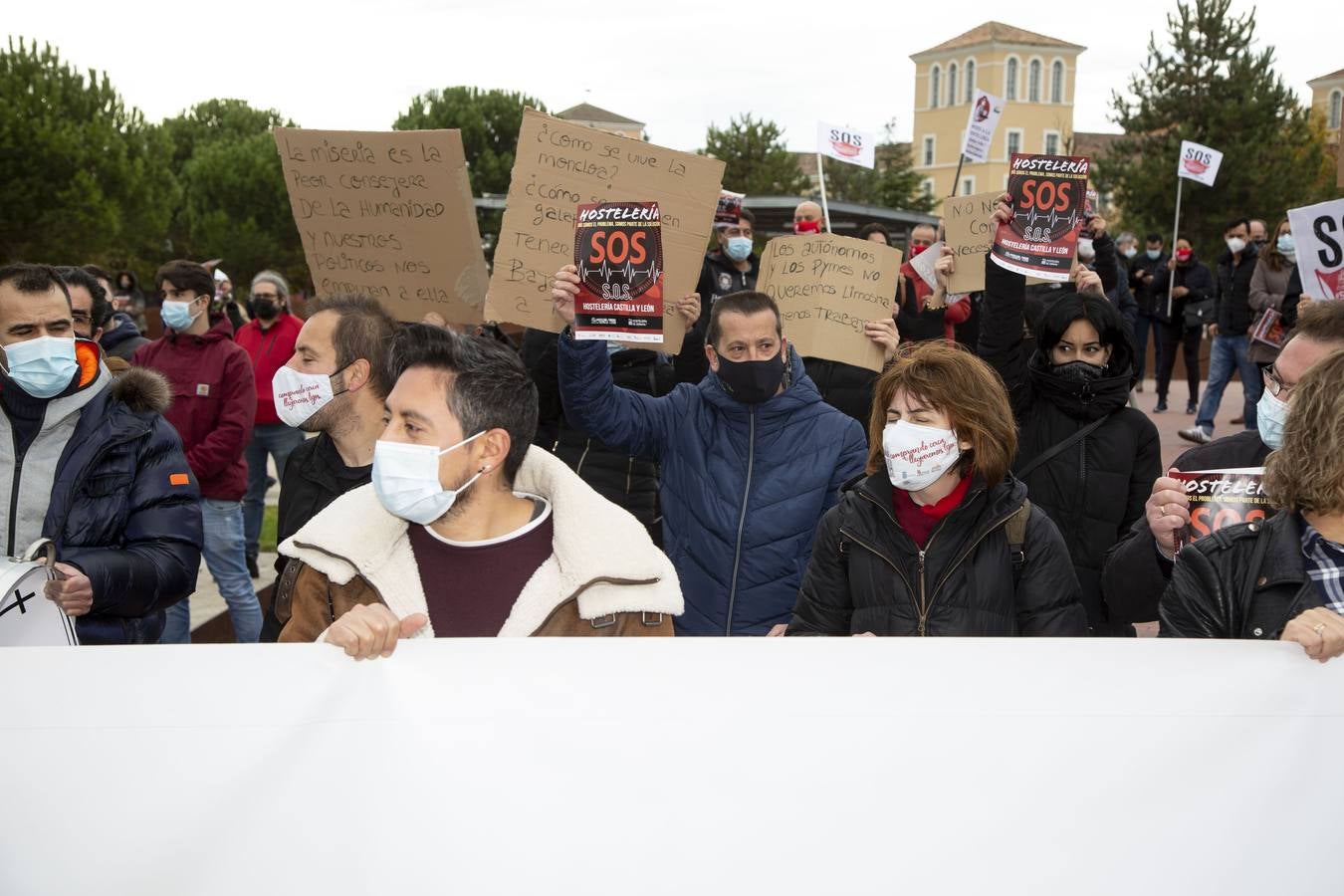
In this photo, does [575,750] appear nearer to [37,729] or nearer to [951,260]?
[37,729]

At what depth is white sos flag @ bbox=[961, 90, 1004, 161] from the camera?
700cm

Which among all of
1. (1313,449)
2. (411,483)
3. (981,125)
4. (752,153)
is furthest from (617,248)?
(752,153)

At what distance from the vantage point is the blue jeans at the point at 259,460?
24.3ft

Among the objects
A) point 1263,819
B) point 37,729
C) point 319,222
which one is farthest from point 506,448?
point 319,222

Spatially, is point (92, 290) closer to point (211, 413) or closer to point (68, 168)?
point (211, 413)

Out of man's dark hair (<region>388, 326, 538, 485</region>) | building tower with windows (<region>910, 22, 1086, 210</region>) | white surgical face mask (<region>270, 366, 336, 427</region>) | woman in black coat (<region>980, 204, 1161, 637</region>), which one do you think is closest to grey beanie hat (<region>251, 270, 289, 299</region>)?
white surgical face mask (<region>270, 366, 336, 427</region>)

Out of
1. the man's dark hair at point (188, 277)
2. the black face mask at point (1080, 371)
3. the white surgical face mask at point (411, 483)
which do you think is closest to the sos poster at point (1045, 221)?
the black face mask at point (1080, 371)

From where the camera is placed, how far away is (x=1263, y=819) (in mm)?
2158

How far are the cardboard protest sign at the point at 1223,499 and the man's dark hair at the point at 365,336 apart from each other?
82.5 inches

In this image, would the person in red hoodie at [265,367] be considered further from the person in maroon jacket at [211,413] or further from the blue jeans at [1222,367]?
the blue jeans at [1222,367]

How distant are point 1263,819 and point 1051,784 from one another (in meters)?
0.37

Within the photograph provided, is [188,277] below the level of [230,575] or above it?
above

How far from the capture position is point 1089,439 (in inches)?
152

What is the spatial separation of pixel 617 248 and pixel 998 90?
274 ft
